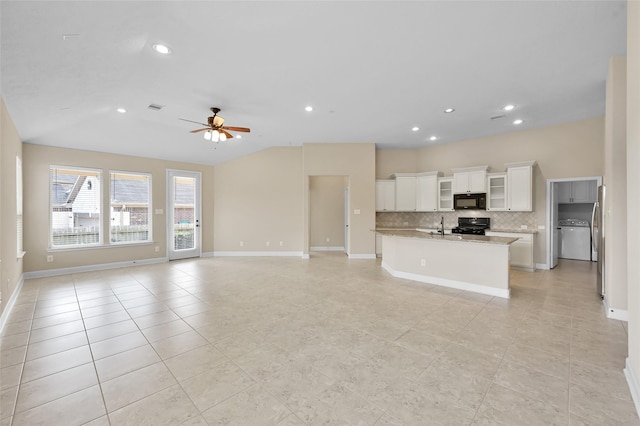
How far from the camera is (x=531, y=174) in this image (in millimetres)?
5758

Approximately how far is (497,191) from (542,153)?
1.16 m

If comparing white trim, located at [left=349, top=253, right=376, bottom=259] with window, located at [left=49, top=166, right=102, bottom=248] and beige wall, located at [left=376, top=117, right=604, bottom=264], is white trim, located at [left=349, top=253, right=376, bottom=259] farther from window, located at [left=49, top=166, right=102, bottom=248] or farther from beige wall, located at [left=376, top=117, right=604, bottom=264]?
window, located at [left=49, top=166, right=102, bottom=248]

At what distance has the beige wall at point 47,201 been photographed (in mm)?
5203

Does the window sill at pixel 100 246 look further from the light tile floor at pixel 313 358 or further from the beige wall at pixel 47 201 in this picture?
the light tile floor at pixel 313 358

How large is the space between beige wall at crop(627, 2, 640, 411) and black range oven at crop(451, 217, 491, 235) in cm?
441

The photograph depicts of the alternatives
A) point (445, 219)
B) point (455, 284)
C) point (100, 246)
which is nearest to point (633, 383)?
point (455, 284)

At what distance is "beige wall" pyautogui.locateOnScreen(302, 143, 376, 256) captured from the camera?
7164 millimetres

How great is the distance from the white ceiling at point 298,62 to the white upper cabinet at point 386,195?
2.38 m

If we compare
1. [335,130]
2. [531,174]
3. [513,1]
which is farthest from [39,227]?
[531,174]

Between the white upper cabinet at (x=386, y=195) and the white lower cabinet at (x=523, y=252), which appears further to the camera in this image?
the white upper cabinet at (x=386, y=195)

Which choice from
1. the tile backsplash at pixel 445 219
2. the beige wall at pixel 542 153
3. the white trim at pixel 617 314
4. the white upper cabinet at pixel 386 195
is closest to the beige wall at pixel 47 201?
the white upper cabinet at pixel 386 195

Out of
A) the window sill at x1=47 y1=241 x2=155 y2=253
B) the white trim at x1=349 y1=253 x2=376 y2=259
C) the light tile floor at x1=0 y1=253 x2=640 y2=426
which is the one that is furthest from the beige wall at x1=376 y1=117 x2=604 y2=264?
the window sill at x1=47 y1=241 x2=155 y2=253

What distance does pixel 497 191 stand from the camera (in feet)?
20.4

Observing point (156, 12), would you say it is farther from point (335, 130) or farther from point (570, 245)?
point (570, 245)
